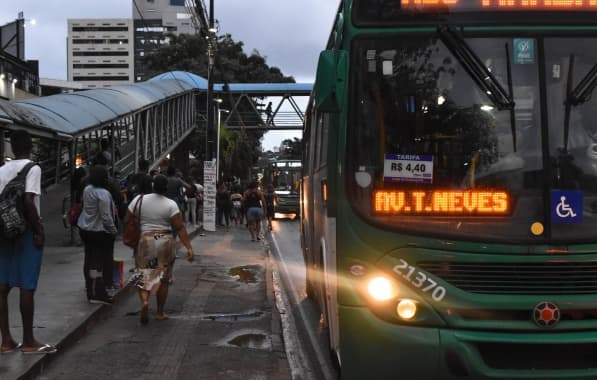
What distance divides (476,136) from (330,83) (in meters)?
1.08

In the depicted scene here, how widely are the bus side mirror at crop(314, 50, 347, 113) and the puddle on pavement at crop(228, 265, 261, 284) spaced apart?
23.6 feet

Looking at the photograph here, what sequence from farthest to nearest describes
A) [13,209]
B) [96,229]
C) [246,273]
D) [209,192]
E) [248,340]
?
[209,192] < [246,273] < [96,229] < [248,340] < [13,209]

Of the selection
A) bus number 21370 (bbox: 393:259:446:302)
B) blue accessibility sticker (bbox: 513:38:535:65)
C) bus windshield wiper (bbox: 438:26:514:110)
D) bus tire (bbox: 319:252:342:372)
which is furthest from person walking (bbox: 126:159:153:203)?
blue accessibility sticker (bbox: 513:38:535:65)

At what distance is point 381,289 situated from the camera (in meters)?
4.14

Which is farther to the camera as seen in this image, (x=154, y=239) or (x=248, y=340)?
(x=154, y=239)

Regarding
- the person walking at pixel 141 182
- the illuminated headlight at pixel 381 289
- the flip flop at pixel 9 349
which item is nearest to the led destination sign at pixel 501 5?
the illuminated headlight at pixel 381 289

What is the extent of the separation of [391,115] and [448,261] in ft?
3.55

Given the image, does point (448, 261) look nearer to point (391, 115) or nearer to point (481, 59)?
point (391, 115)

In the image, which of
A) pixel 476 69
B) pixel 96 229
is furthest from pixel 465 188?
pixel 96 229

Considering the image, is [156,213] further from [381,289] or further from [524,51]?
[524,51]

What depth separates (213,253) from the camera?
1562 cm

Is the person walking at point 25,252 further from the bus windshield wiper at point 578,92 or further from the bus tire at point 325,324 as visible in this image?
the bus windshield wiper at point 578,92

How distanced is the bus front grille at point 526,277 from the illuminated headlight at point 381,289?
0.37m

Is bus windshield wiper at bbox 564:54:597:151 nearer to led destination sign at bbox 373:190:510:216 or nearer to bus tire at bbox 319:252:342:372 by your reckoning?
led destination sign at bbox 373:190:510:216
